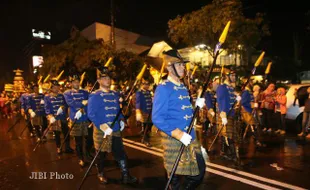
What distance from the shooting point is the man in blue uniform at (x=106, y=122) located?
5926 millimetres

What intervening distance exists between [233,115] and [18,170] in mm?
5305

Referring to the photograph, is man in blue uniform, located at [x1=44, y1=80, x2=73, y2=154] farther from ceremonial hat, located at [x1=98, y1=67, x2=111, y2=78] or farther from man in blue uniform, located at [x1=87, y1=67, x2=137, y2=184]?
ceremonial hat, located at [x1=98, y1=67, x2=111, y2=78]

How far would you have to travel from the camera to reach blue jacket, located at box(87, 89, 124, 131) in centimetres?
591

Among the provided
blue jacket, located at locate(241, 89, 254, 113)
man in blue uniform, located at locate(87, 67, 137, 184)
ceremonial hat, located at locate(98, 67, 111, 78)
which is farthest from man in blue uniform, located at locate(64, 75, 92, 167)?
blue jacket, located at locate(241, 89, 254, 113)

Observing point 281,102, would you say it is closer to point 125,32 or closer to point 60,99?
point 60,99

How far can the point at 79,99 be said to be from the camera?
7.70 m

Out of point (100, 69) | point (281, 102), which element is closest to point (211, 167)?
point (100, 69)

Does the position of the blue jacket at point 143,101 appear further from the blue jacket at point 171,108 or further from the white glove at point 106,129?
the blue jacket at point 171,108

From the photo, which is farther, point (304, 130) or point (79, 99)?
point (304, 130)

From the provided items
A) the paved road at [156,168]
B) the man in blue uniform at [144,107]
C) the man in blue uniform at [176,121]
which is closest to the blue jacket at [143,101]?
the man in blue uniform at [144,107]

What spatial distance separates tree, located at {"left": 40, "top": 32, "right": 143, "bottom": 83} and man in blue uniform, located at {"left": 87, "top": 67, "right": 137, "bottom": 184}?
18444mm

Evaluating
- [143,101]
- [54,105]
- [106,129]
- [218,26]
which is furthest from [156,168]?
[218,26]

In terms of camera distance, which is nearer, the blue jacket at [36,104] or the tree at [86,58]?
the blue jacket at [36,104]

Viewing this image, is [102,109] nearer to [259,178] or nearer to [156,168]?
[156,168]
